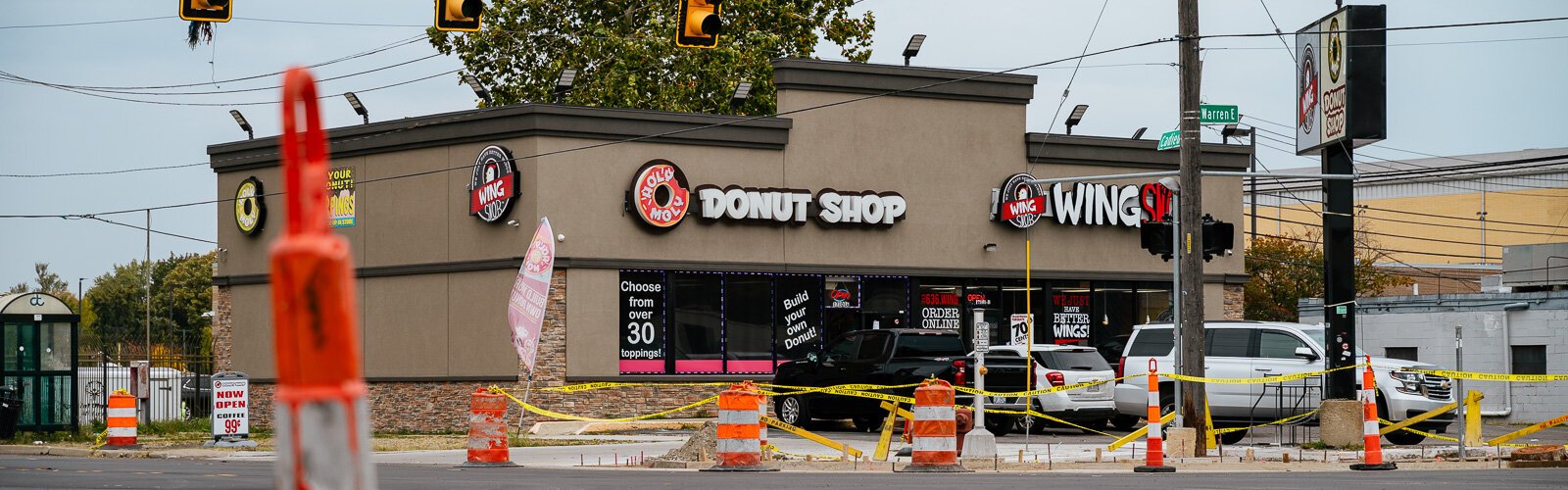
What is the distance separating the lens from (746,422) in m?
16.9

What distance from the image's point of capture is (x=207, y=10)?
1634 cm

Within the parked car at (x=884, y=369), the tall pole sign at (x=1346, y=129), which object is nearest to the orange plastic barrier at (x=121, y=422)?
the parked car at (x=884, y=369)

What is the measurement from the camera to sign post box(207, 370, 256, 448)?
77.9 feet

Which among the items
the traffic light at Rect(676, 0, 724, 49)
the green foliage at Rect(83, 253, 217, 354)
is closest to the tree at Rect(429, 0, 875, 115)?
the traffic light at Rect(676, 0, 724, 49)

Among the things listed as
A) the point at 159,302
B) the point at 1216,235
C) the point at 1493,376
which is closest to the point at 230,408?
the point at 1216,235

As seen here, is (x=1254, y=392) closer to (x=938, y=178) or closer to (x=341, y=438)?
(x=938, y=178)

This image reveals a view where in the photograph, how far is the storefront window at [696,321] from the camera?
30141 millimetres

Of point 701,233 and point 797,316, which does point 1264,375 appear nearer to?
point 797,316

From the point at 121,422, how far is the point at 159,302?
275 feet

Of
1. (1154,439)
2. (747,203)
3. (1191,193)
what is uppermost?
(747,203)

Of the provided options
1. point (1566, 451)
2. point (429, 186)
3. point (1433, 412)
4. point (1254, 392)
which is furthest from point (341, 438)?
point (429, 186)

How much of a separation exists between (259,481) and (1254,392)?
1488 centimetres

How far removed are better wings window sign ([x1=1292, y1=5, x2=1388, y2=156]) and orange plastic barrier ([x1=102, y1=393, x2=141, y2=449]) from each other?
56.9 feet

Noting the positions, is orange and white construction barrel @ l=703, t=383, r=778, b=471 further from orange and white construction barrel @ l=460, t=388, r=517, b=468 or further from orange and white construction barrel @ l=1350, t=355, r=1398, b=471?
orange and white construction barrel @ l=1350, t=355, r=1398, b=471
